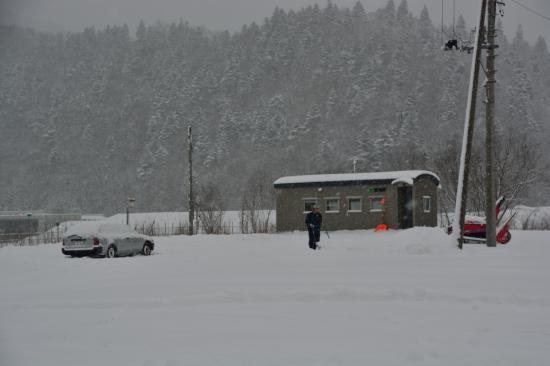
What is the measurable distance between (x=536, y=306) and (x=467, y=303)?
3.46 feet

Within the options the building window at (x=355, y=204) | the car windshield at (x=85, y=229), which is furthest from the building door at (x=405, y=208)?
the car windshield at (x=85, y=229)

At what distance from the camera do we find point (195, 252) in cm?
2194

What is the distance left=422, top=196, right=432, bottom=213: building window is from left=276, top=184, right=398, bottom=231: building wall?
227cm

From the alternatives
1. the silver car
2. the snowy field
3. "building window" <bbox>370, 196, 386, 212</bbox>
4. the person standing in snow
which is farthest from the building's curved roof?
the snowy field

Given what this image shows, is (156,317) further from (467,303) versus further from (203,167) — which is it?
(203,167)

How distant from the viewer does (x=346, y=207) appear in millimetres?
37500

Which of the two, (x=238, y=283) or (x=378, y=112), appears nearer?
(x=238, y=283)

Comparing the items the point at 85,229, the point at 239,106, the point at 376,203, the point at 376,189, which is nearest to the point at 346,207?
the point at 376,203

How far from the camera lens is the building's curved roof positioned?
3625 cm

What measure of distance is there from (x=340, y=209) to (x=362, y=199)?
1.57 meters

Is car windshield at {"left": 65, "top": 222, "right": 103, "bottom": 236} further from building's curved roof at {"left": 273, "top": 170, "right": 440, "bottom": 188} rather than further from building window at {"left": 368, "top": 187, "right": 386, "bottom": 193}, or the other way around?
building window at {"left": 368, "top": 187, "right": 386, "bottom": 193}

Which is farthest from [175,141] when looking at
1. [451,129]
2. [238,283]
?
[238,283]

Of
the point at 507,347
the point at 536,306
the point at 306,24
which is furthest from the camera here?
the point at 306,24

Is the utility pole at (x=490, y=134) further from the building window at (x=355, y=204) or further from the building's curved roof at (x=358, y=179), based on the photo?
the building window at (x=355, y=204)
